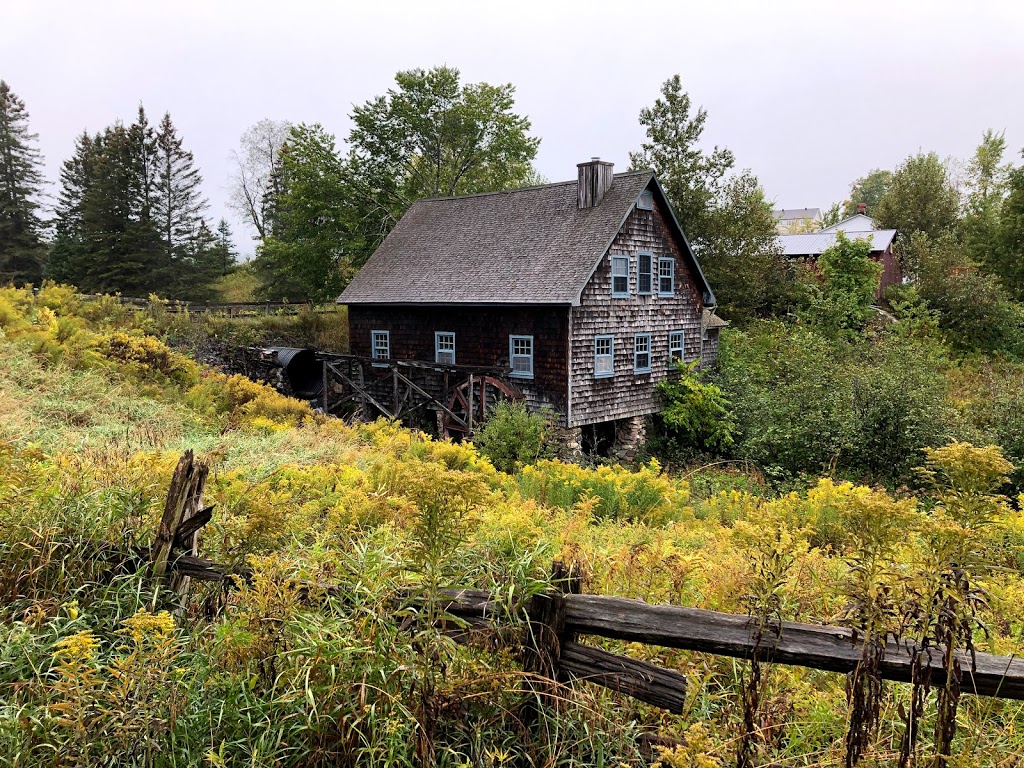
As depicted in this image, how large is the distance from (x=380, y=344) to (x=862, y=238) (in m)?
25.3

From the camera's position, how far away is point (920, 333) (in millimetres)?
27062

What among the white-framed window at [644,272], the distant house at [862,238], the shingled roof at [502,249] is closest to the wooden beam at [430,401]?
the shingled roof at [502,249]

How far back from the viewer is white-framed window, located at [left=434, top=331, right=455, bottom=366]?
2064 cm

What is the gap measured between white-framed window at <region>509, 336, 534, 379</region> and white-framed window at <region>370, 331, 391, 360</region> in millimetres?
5165

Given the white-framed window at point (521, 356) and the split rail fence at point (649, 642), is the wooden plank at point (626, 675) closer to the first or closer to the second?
the split rail fence at point (649, 642)

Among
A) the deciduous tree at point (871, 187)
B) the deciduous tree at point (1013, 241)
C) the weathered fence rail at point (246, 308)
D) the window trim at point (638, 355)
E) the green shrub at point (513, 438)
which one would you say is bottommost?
the green shrub at point (513, 438)

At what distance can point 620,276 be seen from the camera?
1945 centimetres

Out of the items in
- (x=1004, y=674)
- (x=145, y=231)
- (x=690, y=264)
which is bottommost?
(x=1004, y=674)

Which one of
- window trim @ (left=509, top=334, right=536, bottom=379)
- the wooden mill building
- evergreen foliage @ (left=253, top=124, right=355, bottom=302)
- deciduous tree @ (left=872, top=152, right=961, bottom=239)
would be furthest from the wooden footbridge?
deciduous tree @ (left=872, top=152, right=961, bottom=239)

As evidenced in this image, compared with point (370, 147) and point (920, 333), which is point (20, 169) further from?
point (920, 333)

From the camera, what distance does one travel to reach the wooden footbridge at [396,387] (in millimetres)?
19219

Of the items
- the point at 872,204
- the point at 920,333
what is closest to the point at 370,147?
the point at 920,333

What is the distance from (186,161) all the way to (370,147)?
49.9 ft

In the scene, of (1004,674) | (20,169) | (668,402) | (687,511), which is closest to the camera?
(1004,674)
